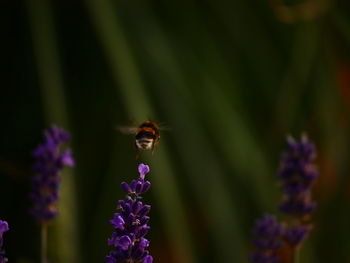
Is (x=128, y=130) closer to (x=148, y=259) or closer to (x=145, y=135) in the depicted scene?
(x=145, y=135)

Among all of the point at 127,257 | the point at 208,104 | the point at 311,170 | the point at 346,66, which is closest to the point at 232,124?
the point at 208,104

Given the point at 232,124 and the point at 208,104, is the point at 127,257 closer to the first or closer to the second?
the point at 232,124

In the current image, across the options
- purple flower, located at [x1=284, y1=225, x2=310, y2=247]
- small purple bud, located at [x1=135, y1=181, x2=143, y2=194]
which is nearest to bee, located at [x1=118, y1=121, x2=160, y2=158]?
purple flower, located at [x1=284, y1=225, x2=310, y2=247]

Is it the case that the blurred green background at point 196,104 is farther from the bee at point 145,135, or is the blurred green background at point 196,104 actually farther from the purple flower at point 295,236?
the purple flower at point 295,236

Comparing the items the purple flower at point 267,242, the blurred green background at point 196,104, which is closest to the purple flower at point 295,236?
the purple flower at point 267,242

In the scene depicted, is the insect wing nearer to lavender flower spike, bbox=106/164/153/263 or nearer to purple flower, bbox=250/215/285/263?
purple flower, bbox=250/215/285/263
